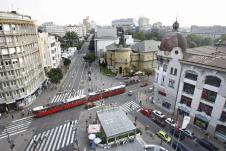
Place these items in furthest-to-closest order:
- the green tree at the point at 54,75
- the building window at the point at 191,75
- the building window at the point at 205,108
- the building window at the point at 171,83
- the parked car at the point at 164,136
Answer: the green tree at the point at 54,75 → the building window at the point at 171,83 → the building window at the point at 191,75 → the building window at the point at 205,108 → the parked car at the point at 164,136

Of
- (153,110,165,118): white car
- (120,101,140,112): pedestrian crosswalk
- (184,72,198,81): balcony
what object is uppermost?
(184,72,198,81): balcony

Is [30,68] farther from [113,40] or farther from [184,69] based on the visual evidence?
[113,40]

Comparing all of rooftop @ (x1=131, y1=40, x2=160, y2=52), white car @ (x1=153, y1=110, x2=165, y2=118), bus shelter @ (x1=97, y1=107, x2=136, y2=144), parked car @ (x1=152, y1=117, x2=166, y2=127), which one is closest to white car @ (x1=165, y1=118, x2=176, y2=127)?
parked car @ (x1=152, y1=117, x2=166, y2=127)

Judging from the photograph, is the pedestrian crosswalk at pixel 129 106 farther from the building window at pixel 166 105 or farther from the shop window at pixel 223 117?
the shop window at pixel 223 117

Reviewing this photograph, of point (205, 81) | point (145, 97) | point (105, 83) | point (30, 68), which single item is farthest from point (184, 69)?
point (30, 68)

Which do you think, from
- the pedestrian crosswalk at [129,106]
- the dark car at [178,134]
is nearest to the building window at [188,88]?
the dark car at [178,134]

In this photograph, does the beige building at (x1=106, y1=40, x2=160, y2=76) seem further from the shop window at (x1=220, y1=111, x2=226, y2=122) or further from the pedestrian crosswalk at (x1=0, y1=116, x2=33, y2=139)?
the pedestrian crosswalk at (x1=0, y1=116, x2=33, y2=139)
